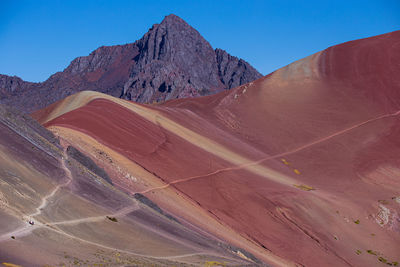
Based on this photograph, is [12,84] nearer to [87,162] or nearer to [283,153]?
[283,153]

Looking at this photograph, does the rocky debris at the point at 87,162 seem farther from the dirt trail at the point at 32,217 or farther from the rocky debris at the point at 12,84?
the rocky debris at the point at 12,84

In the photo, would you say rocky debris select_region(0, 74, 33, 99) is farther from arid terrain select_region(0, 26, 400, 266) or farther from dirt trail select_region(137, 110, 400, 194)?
dirt trail select_region(137, 110, 400, 194)

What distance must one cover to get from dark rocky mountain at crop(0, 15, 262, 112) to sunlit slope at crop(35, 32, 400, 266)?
72.7m

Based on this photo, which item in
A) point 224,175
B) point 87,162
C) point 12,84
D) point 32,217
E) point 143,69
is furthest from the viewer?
point 12,84

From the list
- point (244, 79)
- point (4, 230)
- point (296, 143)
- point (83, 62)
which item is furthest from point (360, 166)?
point (83, 62)

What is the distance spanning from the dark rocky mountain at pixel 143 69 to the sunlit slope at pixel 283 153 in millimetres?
72720

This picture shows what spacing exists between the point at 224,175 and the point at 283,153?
420 inches

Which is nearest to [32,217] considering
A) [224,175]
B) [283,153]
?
[224,175]

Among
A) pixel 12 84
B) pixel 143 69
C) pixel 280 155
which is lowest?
pixel 280 155

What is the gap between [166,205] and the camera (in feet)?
52.3

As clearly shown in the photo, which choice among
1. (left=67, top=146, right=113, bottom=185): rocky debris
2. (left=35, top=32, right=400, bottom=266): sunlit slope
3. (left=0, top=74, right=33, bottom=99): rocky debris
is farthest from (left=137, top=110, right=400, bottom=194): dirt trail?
(left=0, top=74, right=33, bottom=99): rocky debris

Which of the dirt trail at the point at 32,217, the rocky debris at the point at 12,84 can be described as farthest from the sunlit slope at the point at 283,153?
the rocky debris at the point at 12,84

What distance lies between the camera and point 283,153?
32.2m

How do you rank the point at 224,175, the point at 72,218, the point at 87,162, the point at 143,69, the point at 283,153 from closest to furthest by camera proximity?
1. the point at 72,218
2. the point at 87,162
3. the point at 224,175
4. the point at 283,153
5. the point at 143,69
